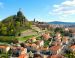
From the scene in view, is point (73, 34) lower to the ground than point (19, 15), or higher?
lower

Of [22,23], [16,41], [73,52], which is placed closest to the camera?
[73,52]

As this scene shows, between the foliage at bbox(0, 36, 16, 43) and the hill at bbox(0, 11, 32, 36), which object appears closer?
the foliage at bbox(0, 36, 16, 43)

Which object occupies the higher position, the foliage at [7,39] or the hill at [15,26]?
the hill at [15,26]

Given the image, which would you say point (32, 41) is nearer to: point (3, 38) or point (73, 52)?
point (3, 38)

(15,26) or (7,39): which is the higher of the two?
(15,26)

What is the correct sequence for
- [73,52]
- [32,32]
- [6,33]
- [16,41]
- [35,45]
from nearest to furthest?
[73,52]
[35,45]
[16,41]
[6,33]
[32,32]

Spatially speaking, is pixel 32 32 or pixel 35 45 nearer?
pixel 35 45

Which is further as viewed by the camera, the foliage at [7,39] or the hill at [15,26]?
the hill at [15,26]

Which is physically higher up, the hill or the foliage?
the hill

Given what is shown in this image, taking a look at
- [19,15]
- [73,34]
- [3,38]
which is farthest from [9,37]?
[73,34]

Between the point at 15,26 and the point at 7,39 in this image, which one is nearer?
the point at 7,39
